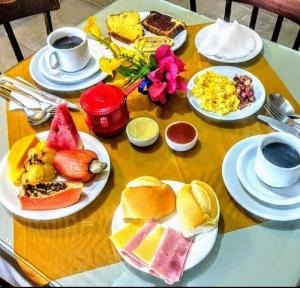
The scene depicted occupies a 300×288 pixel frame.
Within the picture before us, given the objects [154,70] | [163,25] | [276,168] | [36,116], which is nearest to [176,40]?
[163,25]

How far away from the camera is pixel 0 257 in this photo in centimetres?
88

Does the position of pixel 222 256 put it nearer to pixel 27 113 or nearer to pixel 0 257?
pixel 0 257

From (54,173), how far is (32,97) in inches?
11.7

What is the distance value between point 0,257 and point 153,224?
337mm

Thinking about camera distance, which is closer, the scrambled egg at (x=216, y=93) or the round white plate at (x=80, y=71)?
the scrambled egg at (x=216, y=93)

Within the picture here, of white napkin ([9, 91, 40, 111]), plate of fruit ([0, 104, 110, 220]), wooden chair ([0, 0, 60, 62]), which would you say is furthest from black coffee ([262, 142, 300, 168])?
wooden chair ([0, 0, 60, 62])

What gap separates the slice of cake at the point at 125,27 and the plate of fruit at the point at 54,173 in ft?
1.32

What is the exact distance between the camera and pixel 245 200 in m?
0.89

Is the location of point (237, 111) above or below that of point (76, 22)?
above

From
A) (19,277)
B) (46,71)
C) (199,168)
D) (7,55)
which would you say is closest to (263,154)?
(199,168)

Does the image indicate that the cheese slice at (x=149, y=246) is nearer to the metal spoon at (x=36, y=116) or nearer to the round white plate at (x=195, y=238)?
the round white plate at (x=195, y=238)

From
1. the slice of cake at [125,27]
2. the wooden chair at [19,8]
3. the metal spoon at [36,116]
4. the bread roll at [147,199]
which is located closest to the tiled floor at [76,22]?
the wooden chair at [19,8]

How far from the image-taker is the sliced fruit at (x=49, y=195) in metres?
0.87

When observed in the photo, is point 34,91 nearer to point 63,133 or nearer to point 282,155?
point 63,133
